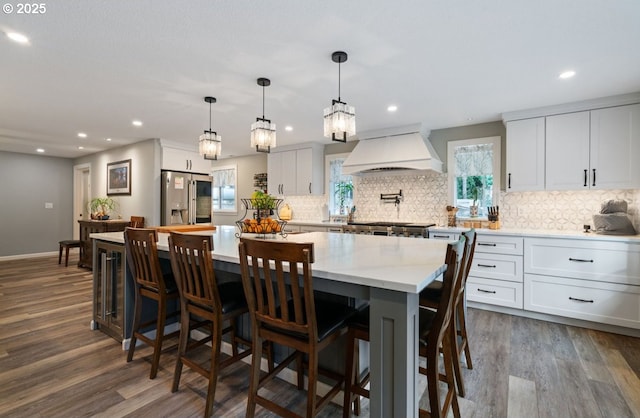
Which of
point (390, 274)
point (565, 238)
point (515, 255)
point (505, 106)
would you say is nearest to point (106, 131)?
point (390, 274)

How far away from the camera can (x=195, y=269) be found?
5.82 feet

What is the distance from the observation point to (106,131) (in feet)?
15.9

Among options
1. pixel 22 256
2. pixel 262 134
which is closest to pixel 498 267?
pixel 262 134

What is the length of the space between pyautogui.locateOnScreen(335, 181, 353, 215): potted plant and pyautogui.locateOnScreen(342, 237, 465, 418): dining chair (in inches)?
152

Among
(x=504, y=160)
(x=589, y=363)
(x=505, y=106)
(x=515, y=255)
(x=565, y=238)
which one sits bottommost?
(x=589, y=363)

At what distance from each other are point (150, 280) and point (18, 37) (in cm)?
190

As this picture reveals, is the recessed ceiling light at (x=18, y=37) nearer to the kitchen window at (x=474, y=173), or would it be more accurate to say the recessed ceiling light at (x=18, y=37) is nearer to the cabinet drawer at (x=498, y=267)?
the cabinet drawer at (x=498, y=267)

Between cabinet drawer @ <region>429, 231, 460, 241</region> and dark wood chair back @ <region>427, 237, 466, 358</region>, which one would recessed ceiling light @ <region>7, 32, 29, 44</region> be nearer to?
dark wood chair back @ <region>427, 237, 466, 358</region>

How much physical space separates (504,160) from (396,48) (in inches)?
104

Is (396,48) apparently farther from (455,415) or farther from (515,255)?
(515,255)

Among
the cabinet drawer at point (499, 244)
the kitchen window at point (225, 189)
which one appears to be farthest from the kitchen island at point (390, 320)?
the kitchen window at point (225, 189)

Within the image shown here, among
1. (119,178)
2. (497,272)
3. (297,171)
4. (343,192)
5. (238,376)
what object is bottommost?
(238,376)

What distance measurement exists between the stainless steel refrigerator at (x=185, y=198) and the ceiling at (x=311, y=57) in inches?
63.5

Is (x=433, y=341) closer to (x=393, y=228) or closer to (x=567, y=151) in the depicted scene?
(x=393, y=228)
